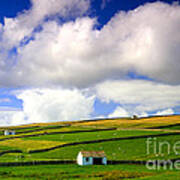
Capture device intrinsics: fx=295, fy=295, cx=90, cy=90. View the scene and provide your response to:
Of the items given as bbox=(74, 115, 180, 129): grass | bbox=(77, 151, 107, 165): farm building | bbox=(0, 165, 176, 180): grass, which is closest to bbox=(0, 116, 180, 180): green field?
bbox=(0, 165, 176, 180): grass

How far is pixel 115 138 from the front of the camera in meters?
91.4

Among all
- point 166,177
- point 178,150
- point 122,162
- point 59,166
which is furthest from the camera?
point 178,150

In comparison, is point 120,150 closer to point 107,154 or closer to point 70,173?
point 107,154

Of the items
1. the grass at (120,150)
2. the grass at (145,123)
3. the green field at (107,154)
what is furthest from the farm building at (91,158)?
the grass at (145,123)

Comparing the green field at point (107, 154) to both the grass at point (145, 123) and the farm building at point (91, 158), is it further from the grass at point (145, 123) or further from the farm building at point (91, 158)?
the grass at point (145, 123)

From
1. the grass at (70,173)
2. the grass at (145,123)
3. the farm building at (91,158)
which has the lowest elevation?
the grass at (70,173)

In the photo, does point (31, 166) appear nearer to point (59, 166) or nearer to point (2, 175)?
point (59, 166)

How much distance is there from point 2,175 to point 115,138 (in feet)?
154

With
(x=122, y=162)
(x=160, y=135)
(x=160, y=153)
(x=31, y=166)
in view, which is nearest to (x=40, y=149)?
(x=31, y=166)

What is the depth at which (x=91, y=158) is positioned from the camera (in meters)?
66.8

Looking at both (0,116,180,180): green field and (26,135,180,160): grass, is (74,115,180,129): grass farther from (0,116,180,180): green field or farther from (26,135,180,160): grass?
(26,135,180,160): grass

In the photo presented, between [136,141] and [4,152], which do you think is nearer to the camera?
[4,152]

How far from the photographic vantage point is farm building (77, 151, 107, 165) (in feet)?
214

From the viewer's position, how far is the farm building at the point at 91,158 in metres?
65.1
